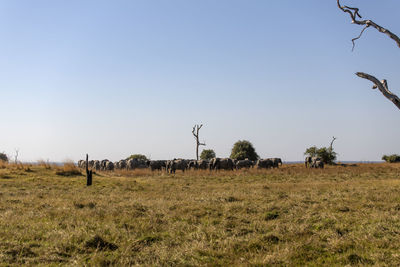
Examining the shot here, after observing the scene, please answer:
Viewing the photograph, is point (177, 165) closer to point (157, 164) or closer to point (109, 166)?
point (157, 164)

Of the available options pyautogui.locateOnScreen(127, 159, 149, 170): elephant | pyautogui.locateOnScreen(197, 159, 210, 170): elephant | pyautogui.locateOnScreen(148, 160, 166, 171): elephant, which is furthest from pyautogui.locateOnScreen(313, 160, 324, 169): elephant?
pyautogui.locateOnScreen(127, 159, 149, 170): elephant

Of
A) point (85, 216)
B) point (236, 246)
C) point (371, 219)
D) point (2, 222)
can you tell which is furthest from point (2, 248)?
point (371, 219)

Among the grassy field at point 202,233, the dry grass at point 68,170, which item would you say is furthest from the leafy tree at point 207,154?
the grassy field at point 202,233

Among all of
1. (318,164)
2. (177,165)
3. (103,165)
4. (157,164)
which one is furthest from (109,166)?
(318,164)

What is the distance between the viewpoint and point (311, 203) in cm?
1341

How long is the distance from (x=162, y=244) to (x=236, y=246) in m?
1.63

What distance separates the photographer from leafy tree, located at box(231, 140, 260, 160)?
73312mm

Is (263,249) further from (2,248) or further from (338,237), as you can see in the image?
(2,248)

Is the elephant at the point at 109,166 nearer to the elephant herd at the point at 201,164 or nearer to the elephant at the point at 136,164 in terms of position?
the elephant herd at the point at 201,164

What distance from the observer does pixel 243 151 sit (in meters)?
73.4

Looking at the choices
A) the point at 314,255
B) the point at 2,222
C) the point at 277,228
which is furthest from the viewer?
the point at 2,222

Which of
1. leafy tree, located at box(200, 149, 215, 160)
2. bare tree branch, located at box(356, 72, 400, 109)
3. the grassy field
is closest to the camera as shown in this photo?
the grassy field

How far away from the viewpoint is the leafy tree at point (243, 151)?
7331 cm

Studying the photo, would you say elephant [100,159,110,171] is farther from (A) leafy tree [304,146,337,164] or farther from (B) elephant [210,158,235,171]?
(A) leafy tree [304,146,337,164]
